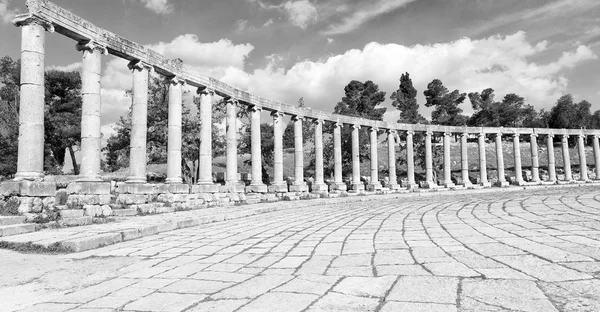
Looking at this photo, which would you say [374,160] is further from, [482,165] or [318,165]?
[482,165]

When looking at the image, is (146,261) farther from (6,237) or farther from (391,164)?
(391,164)

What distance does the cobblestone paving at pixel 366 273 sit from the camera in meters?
3.27

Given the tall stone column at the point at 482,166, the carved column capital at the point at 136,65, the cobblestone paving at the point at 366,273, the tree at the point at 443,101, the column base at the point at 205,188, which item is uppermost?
the tree at the point at 443,101

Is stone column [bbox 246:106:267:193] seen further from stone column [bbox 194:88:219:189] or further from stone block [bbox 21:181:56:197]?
stone block [bbox 21:181:56:197]

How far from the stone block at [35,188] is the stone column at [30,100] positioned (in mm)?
603

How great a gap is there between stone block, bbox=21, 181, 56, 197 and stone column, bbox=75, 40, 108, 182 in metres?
2.40

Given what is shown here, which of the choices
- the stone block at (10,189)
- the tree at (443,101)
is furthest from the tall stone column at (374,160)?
the tree at (443,101)

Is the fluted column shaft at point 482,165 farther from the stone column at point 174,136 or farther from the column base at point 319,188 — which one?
the stone column at point 174,136

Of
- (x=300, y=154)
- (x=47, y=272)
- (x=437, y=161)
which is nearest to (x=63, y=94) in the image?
(x=300, y=154)

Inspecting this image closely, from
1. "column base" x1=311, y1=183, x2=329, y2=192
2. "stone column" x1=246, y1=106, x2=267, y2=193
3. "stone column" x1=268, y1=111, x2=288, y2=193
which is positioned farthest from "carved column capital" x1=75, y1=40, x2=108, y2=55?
"column base" x1=311, y1=183, x2=329, y2=192

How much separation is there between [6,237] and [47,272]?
356 centimetres

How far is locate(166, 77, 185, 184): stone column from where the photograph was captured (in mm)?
17094

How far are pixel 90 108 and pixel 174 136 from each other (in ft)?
14.0

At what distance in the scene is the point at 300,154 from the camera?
84.1 feet
